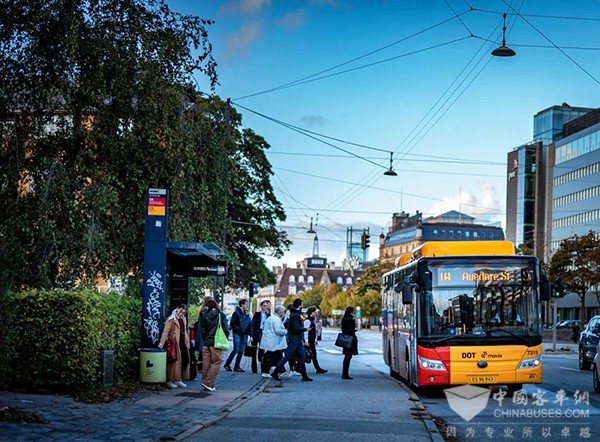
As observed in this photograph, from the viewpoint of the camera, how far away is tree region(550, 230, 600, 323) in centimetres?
7062

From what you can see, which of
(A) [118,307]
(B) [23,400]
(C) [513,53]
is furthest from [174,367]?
(C) [513,53]

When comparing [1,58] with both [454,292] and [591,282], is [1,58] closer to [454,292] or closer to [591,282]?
[454,292]

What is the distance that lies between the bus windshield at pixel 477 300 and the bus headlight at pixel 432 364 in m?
0.45

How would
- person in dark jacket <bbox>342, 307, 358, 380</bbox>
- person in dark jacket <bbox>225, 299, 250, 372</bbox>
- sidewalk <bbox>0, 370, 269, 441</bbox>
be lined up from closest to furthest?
sidewalk <bbox>0, 370, 269, 441</bbox>, person in dark jacket <bbox>342, 307, 358, 380</bbox>, person in dark jacket <bbox>225, 299, 250, 372</bbox>

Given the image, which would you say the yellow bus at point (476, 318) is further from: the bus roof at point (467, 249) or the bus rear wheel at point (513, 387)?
the bus roof at point (467, 249)

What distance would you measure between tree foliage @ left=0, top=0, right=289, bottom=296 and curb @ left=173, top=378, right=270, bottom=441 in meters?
3.96

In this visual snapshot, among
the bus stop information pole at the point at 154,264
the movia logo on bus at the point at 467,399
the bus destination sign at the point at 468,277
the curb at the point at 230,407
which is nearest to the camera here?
the curb at the point at 230,407

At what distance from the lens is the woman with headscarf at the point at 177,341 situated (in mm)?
18938

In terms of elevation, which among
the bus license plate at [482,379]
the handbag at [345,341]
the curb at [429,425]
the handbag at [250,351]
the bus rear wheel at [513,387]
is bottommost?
the curb at [429,425]

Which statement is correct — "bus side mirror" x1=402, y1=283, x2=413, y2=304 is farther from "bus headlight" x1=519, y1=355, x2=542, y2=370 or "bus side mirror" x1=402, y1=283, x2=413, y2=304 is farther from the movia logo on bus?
"bus headlight" x1=519, y1=355, x2=542, y2=370

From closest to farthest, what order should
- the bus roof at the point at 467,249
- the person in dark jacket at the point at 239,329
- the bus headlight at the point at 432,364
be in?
the bus headlight at the point at 432,364 → the bus roof at the point at 467,249 → the person in dark jacket at the point at 239,329

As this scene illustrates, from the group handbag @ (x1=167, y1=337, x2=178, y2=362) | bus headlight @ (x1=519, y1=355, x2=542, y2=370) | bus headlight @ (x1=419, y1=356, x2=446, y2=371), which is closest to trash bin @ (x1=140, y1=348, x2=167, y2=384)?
handbag @ (x1=167, y1=337, x2=178, y2=362)

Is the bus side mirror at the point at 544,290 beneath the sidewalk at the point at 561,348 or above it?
above

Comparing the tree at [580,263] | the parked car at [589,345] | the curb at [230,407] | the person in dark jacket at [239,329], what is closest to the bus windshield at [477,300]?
the curb at [230,407]
